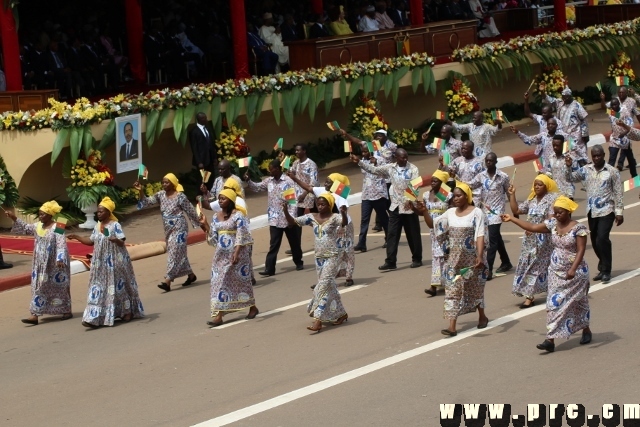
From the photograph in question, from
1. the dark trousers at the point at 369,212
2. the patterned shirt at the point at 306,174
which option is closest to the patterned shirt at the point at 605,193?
the dark trousers at the point at 369,212

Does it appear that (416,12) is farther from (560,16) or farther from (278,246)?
(278,246)

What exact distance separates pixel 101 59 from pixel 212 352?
12.9 metres

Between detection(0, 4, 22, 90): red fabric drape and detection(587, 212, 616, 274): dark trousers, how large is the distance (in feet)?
33.3

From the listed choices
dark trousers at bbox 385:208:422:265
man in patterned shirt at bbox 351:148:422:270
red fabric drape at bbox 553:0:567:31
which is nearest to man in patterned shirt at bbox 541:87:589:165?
man in patterned shirt at bbox 351:148:422:270

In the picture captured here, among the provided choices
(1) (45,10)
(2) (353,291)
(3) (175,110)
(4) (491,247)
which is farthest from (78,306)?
(1) (45,10)

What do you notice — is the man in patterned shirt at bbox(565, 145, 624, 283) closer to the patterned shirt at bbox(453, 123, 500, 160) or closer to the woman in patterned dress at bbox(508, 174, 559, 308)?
the woman in patterned dress at bbox(508, 174, 559, 308)

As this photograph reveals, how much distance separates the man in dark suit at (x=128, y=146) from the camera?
2044 cm

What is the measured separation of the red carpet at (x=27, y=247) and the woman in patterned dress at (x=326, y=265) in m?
5.33

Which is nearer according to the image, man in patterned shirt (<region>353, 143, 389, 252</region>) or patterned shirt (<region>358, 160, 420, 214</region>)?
patterned shirt (<region>358, 160, 420, 214</region>)

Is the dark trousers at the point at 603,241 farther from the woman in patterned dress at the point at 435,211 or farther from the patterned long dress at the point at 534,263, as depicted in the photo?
the woman in patterned dress at the point at 435,211

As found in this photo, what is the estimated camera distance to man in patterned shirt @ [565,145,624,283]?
14.7 m

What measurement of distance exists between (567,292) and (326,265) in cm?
268

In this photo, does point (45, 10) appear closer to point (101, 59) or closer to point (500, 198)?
point (101, 59)

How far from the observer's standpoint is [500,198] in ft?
51.1
